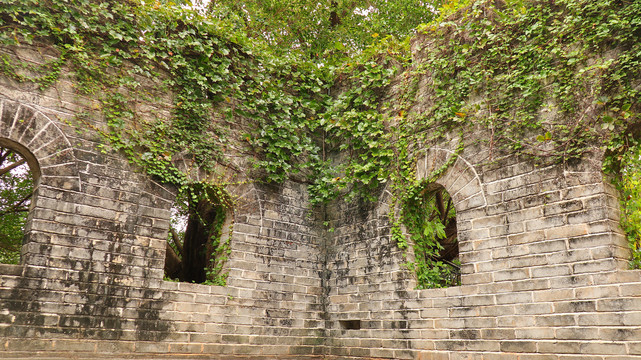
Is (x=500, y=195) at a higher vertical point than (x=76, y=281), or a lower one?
higher

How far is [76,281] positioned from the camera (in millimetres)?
5004

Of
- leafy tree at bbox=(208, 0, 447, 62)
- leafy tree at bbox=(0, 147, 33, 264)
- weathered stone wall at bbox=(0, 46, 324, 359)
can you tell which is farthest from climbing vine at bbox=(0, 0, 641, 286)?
leafy tree at bbox=(0, 147, 33, 264)

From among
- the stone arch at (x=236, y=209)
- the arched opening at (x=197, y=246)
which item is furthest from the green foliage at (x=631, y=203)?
the arched opening at (x=197, y=246)

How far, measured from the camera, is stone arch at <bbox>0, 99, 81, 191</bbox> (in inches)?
197

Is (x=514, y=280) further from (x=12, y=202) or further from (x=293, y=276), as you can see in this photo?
(x=12, y=202)

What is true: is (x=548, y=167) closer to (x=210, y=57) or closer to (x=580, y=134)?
(x=580, y=134)

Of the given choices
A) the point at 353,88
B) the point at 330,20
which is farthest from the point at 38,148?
the point at 330,20

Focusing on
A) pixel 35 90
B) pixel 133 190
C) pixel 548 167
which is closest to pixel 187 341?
pixel 133 190

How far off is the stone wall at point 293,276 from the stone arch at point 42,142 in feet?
0.05

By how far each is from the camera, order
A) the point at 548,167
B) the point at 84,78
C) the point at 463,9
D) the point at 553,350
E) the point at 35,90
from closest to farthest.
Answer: the point at 553,350 < the point at 548,167 < the point at 35,90 < the point at 84,78 < the point at 463,9

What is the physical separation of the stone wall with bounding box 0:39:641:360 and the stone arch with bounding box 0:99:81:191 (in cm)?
1

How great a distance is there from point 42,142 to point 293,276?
12.6 ft

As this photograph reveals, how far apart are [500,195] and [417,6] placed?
840 cm

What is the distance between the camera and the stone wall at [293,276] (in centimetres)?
450
